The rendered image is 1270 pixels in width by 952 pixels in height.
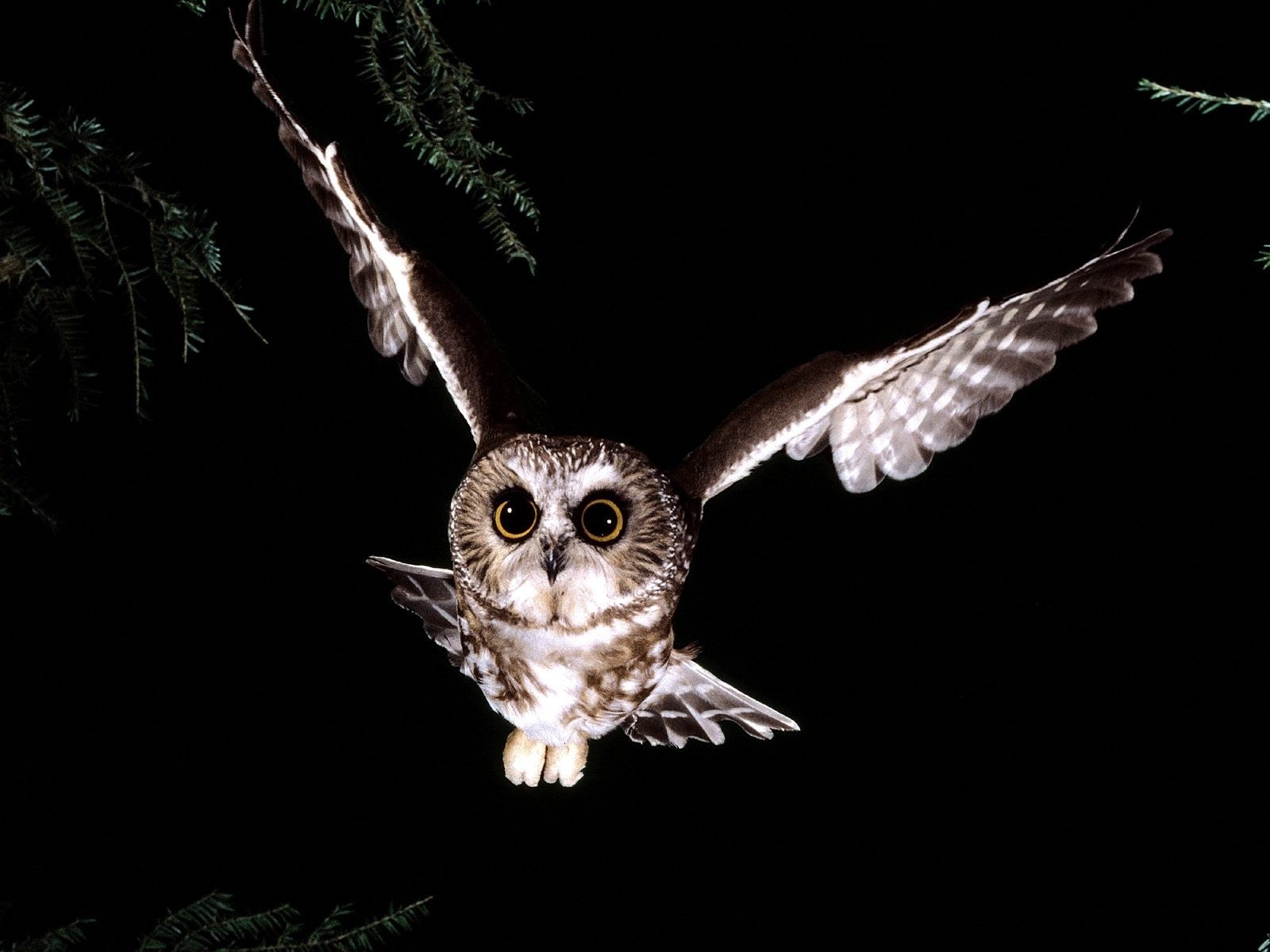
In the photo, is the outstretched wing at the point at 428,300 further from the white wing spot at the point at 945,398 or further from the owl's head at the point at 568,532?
the white wing spot at the point at 945,398

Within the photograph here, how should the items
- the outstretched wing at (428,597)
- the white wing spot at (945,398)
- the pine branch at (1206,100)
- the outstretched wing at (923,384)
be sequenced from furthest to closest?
the outstretched wing at (428,597) < the white wing spot at (945,398) < the outstretched wing at (923,384) < the pine branch at (1206,100)

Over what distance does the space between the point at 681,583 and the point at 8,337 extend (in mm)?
977

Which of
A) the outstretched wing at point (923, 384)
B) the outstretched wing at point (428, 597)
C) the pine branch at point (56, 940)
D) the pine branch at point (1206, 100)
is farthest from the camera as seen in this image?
the outstretched wing at point (428, 597)

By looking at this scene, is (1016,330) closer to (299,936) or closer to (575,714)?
(575,714)

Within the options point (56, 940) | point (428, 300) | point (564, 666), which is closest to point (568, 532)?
point (564, 666)

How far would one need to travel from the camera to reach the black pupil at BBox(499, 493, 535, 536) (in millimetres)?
1455

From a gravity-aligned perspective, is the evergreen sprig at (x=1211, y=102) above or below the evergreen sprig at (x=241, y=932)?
above

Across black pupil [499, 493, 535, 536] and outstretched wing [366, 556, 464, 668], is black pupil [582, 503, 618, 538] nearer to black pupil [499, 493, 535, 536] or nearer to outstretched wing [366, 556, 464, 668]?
black pupil [499, 493, 535, 536]

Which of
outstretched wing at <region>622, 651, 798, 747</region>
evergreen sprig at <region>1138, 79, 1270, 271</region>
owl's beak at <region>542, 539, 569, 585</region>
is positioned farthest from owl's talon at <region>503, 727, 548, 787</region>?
evergreen sprig at <region>1138, 79, 1270, 271</region>

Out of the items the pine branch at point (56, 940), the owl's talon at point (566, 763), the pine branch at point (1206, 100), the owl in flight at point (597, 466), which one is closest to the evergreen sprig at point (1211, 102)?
the pine branch at point (1206, 100)

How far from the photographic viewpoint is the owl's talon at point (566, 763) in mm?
1732

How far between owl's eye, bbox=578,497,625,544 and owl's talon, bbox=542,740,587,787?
436mm

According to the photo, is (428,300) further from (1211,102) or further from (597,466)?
(1211,102)

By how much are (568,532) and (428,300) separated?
0.46 metres
